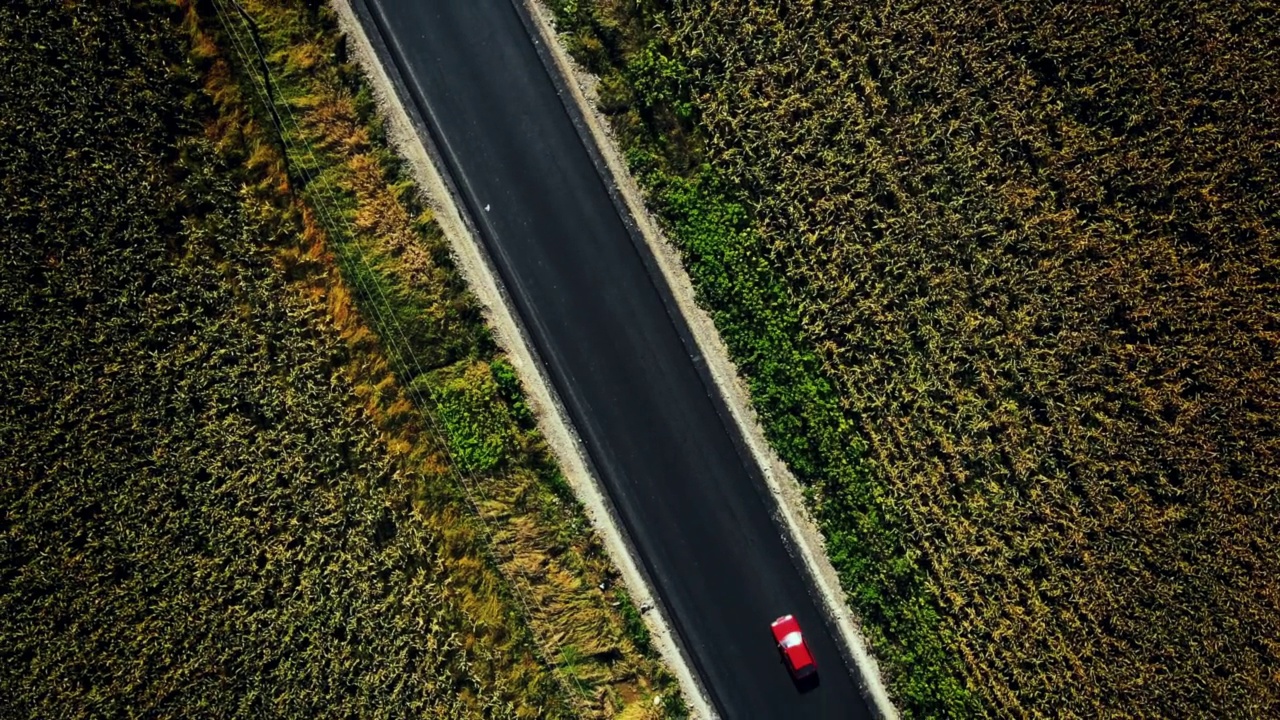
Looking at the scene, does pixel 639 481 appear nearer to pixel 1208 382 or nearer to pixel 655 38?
pixel 655 38

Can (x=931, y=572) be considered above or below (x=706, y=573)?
below

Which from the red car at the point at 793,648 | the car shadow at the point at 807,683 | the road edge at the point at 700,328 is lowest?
the car shadow at the point at 807,683

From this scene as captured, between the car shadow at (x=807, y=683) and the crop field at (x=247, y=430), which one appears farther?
the car shadow at (x=807, y=683)

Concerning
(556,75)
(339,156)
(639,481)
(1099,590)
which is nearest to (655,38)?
(556,75)

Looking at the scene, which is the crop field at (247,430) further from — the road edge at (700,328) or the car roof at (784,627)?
the road edge at (700,328)

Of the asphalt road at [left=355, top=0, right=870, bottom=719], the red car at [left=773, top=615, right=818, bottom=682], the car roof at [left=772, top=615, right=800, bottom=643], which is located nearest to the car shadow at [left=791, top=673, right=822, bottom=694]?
the asphalt road at [left=355, top=0, right=870, bottom=719]

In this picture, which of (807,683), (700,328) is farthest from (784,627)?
(700,328)

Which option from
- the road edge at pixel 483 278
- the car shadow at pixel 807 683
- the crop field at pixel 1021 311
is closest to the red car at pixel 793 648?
the car shadow at pixel 807 683

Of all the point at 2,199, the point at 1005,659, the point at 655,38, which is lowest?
the point at 1005,659
